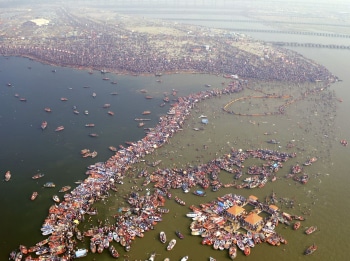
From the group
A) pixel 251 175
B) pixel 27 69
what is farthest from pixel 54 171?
pixel 27 69

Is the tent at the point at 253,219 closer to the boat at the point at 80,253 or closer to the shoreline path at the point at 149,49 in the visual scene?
the boat at the point at 80,253

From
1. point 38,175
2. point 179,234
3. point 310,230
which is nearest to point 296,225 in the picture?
point 310,230

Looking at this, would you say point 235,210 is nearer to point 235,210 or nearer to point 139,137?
point 235,210

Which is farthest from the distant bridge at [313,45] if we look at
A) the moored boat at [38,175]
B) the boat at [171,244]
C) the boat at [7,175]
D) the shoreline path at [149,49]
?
the boat at [7,175]

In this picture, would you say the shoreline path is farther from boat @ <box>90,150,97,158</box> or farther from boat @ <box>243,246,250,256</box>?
boat @ <box>243,246,250,256</box>

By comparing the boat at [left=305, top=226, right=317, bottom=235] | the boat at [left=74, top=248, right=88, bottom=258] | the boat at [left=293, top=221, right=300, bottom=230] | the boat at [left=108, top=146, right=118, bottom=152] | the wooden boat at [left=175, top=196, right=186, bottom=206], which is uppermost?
the boat at [left=108, top=146, right=118, bottom=152]

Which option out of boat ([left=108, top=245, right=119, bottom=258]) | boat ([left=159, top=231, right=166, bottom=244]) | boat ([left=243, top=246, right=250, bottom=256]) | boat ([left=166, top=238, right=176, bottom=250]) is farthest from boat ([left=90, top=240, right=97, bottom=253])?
boat ([left=243, top=246, right=250, bottom=256])
